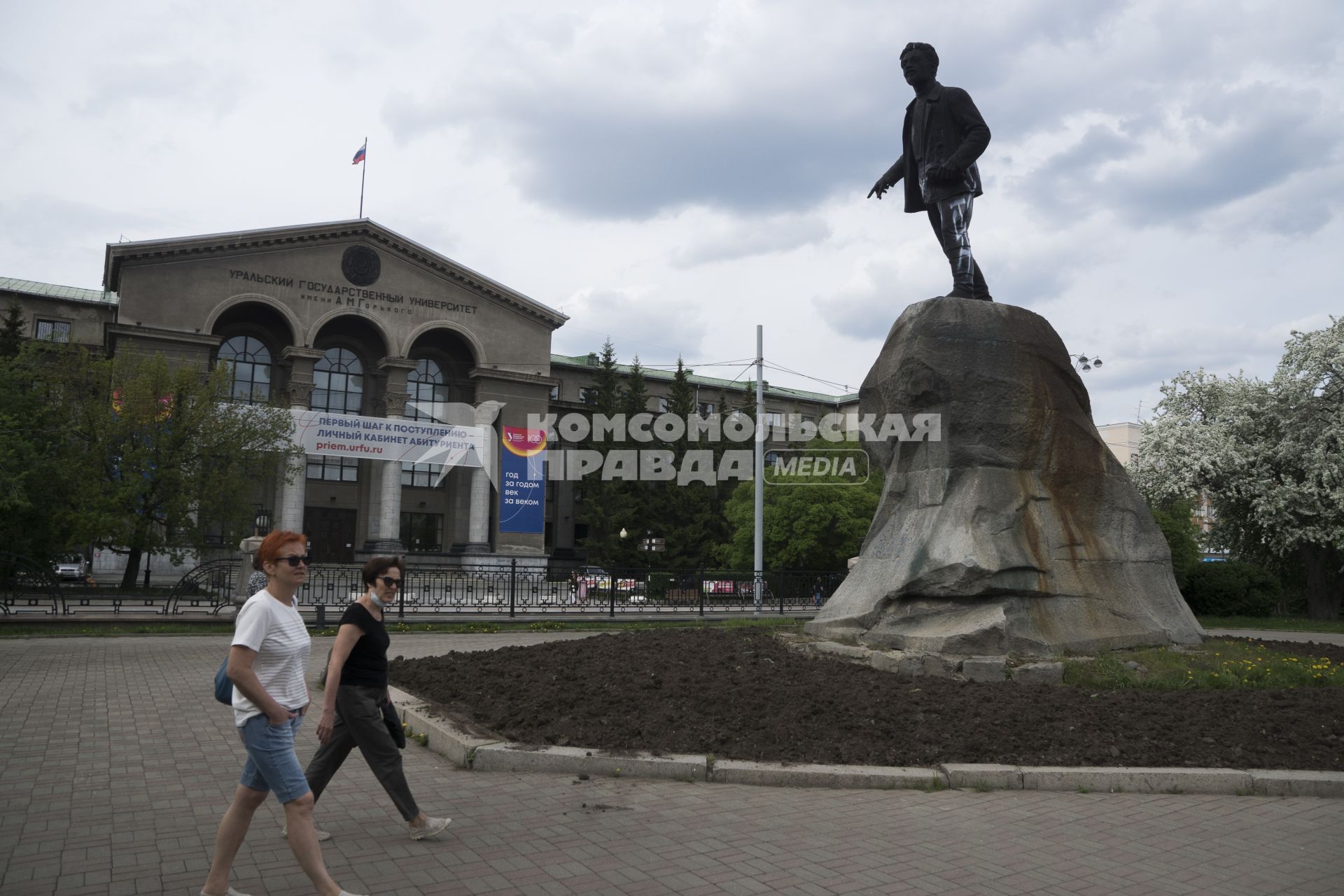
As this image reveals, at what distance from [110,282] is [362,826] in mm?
53086

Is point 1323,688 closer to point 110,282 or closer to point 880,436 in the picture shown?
point 880,436

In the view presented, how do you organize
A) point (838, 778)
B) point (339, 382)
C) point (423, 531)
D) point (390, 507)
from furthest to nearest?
1. point (423, 531)
2. point (339, 382)
3. point (390, 507)
4. point (838, 778)

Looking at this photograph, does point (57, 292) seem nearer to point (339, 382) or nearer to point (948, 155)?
point (339, 382)

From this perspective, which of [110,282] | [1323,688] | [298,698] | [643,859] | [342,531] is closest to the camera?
[298,698]

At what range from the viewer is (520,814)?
238 inches

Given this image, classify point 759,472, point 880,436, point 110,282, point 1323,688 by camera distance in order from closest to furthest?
1. point 1323,688
2. point 880,436
3. point 759,472
4. point 110,282

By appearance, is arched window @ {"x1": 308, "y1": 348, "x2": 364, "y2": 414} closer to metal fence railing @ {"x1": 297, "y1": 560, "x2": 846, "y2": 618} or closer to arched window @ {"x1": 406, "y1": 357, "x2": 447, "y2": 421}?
arched window @ {"x1": 406, "y1": 357, "x2": 447, "y2": 421}

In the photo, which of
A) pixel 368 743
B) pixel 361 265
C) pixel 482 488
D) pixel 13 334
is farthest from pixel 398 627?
pixel 13 334

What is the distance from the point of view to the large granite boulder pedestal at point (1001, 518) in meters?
10.2

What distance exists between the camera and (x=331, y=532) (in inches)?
2089

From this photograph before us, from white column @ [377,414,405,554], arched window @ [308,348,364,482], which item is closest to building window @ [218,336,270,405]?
arched window @ [308,348,364,482]

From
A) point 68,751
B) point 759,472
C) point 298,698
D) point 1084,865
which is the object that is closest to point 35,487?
point 759,472

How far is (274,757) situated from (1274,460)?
110ft

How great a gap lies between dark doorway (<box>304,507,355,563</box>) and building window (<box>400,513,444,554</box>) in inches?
130
